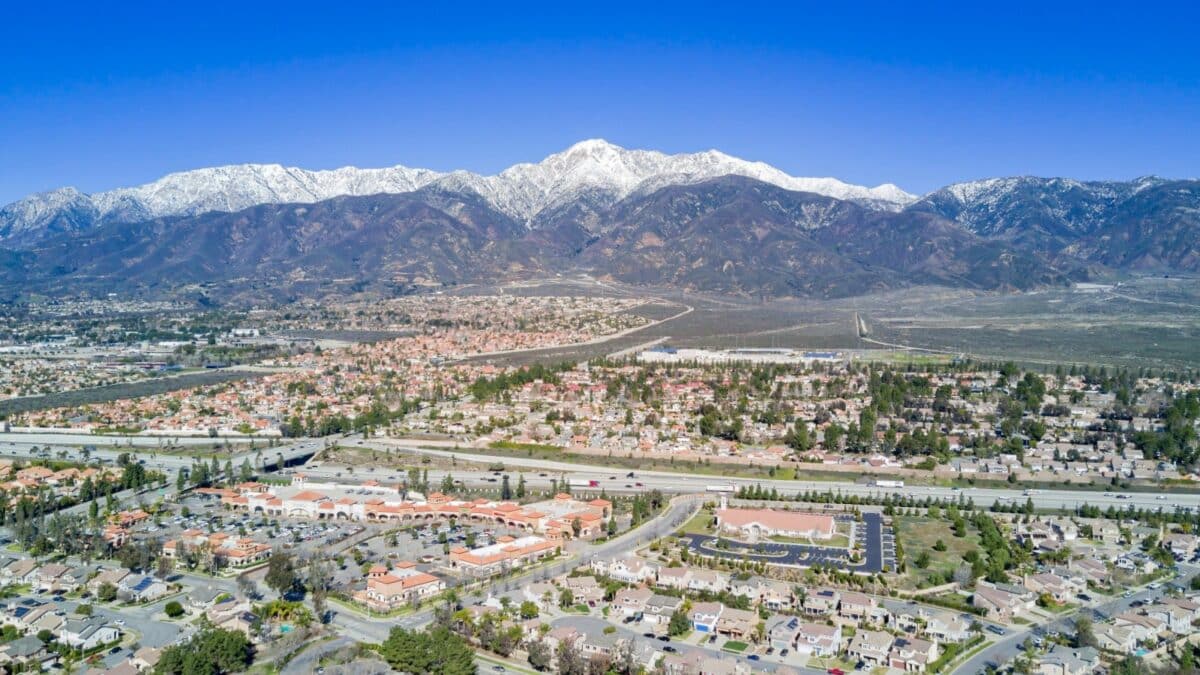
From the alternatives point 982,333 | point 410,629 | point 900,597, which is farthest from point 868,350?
point 410,629

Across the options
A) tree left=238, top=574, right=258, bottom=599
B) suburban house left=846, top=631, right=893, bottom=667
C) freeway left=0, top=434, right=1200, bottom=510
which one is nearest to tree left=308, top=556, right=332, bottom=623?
tree left=238, top=574, right=258, bottom=599

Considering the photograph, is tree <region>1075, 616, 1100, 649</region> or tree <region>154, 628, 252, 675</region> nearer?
tree <region>154, 628, 252, 675</region>

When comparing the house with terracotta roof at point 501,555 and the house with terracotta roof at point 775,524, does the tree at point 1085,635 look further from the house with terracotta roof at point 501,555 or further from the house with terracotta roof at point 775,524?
the house with terracotta roof at point 501,555

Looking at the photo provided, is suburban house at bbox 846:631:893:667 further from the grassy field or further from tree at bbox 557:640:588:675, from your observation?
tree at bbox 557:640:588:675

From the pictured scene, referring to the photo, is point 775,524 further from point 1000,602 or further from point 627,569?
point 1000,602

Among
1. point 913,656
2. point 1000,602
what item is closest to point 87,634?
point 913,656

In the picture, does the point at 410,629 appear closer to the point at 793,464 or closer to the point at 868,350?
the point at 793,464
